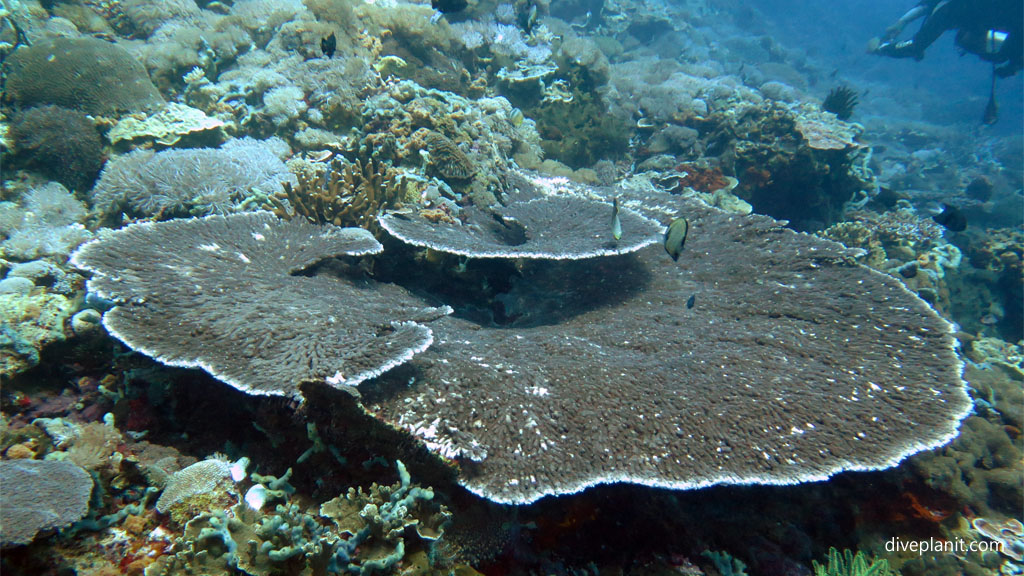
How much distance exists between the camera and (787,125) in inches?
340

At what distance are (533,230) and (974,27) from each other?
21.3 metres

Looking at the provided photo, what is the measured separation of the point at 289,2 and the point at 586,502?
39.0ft

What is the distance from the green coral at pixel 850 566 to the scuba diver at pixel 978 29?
17.2 meters

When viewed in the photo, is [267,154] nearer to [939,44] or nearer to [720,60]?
[720,60]

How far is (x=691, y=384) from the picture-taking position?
285 cm

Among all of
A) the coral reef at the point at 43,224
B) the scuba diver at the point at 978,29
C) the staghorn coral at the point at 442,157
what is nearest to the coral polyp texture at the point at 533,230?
the staghorn coral at the point at 442,157

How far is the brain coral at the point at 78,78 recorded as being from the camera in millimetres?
5395

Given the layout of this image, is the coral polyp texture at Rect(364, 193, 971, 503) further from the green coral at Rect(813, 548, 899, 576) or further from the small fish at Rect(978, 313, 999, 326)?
the small fish at Rect(978, 313, 999, 326)

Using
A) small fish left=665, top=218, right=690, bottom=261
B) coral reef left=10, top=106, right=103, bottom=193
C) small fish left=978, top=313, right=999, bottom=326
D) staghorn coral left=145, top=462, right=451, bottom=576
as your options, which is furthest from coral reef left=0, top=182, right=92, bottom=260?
small fish left=978, top=313, right=999, bottom=326

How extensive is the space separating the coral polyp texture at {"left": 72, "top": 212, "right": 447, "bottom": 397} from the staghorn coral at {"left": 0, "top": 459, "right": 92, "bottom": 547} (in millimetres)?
632

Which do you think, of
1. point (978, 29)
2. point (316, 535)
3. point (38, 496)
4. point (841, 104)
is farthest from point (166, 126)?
point (978, 29)

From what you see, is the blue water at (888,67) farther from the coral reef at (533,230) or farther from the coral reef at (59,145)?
the coral reef at (59,145)

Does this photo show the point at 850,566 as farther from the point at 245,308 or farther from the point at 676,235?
the point at 245,308

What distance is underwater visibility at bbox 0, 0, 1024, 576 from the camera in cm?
225
